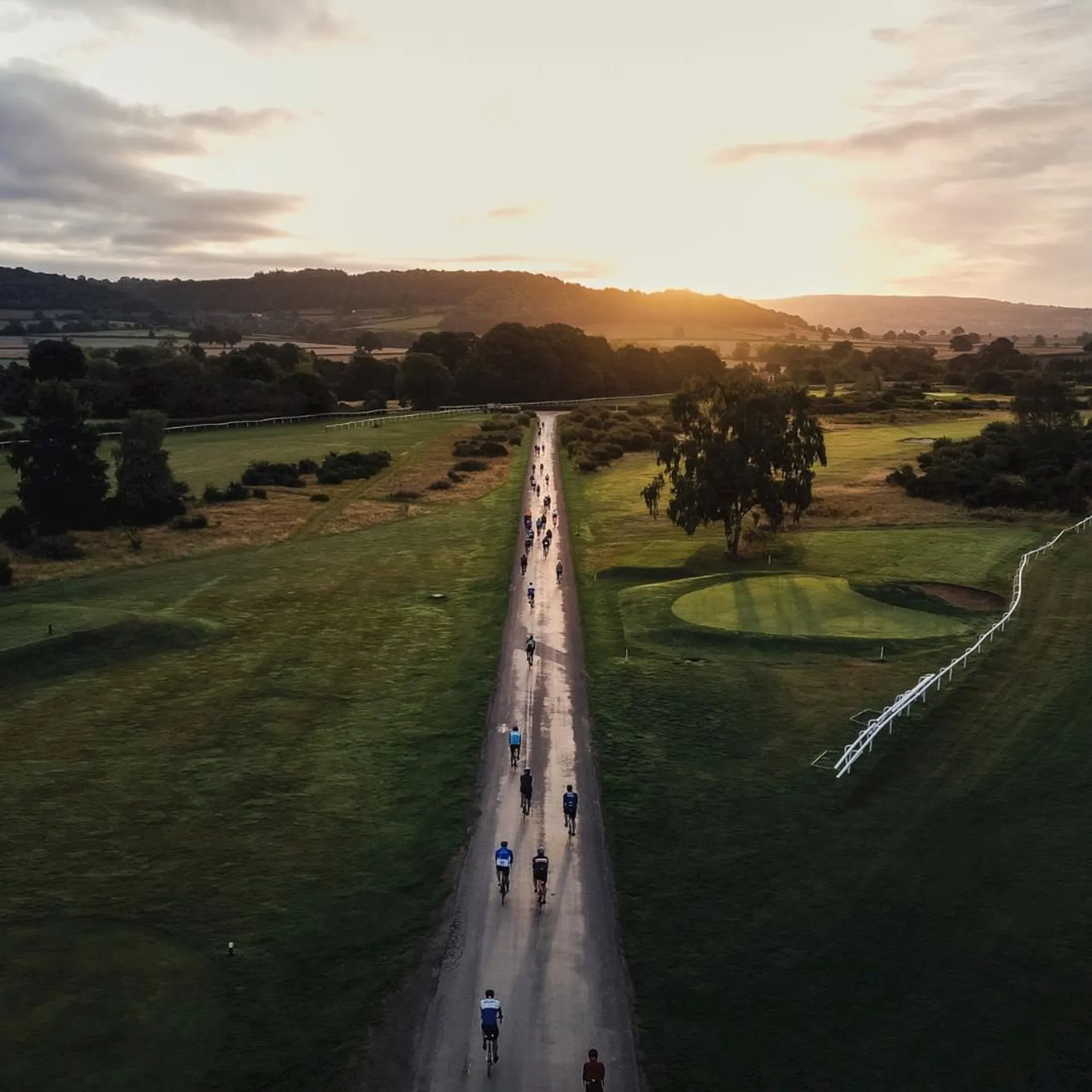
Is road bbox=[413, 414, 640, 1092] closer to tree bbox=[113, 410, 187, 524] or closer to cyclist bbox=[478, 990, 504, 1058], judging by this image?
cyclist bbox=[478, 990, 504, 1058]

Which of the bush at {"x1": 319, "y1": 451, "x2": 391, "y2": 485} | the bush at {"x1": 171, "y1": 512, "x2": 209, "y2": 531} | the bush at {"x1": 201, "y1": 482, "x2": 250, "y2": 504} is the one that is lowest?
the bush at {"x1": 171, "y1": 512, "x2": 209, "y2": 531}

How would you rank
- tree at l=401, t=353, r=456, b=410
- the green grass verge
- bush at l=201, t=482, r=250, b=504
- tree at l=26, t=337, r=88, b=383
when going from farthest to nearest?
1. tree at l=401, t=353, r=456, b=410
2. tree at l=26, t=337, r=88, b=383
3. the green grass verge
4. bush at l=201, t=482, r=250, b=504

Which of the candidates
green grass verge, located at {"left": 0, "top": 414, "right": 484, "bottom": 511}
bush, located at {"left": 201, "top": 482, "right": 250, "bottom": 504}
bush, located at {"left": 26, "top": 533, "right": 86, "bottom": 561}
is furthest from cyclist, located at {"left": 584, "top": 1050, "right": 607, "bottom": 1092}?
green grass verge, located at {"left": 0, "top": 414, "right": 484, "bottom": 511}

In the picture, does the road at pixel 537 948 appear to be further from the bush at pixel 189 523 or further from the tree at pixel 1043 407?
the tree at pixel 1043 407

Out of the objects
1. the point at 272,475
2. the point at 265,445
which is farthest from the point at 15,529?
Result: the point at 265,445

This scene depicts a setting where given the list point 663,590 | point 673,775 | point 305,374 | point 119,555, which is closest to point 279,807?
point 673,775

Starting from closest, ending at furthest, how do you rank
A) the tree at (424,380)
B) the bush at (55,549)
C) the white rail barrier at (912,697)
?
the white rail barrier at (912,697), the bush at (55,549), the tree at (424,380)

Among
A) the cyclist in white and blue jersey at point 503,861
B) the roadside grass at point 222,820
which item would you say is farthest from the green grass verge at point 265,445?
the cyclist in white and blue jersey at point 503,861
